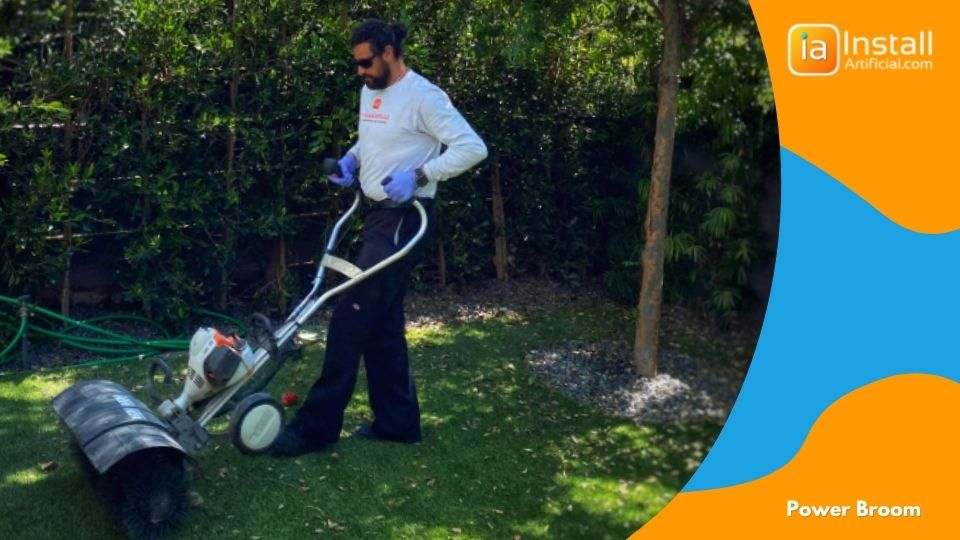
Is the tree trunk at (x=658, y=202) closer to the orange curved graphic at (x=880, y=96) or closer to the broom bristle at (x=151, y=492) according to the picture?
the orange curved graphic at (x=880, y=96)

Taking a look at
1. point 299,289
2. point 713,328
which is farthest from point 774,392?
point 299,289

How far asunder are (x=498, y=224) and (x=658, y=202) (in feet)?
4.36

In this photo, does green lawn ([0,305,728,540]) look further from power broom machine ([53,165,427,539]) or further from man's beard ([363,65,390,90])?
man's beard ([363,65,390,90])

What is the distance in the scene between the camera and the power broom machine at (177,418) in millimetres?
2906

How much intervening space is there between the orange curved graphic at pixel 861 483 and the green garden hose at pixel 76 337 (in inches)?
106

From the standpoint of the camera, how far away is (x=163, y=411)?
10.5ft

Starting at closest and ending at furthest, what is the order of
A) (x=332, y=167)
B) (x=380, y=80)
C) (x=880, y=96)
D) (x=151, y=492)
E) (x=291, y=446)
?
1. (x=880, y=96)
2. (x=151, y=492)
3. (x=380, y=80)
4. (x=291, y=446)
5. (x=332, y=167)

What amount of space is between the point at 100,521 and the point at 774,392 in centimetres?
197

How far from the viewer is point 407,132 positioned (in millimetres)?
3230

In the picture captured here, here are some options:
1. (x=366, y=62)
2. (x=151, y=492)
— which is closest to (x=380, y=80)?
(x=366, y=62)

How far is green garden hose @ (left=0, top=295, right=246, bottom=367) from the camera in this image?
4434 mm

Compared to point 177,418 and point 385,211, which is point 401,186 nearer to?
point 385,211

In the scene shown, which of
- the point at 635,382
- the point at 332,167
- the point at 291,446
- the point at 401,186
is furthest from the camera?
the point at 332,167

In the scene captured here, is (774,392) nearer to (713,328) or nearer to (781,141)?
(713,328)
